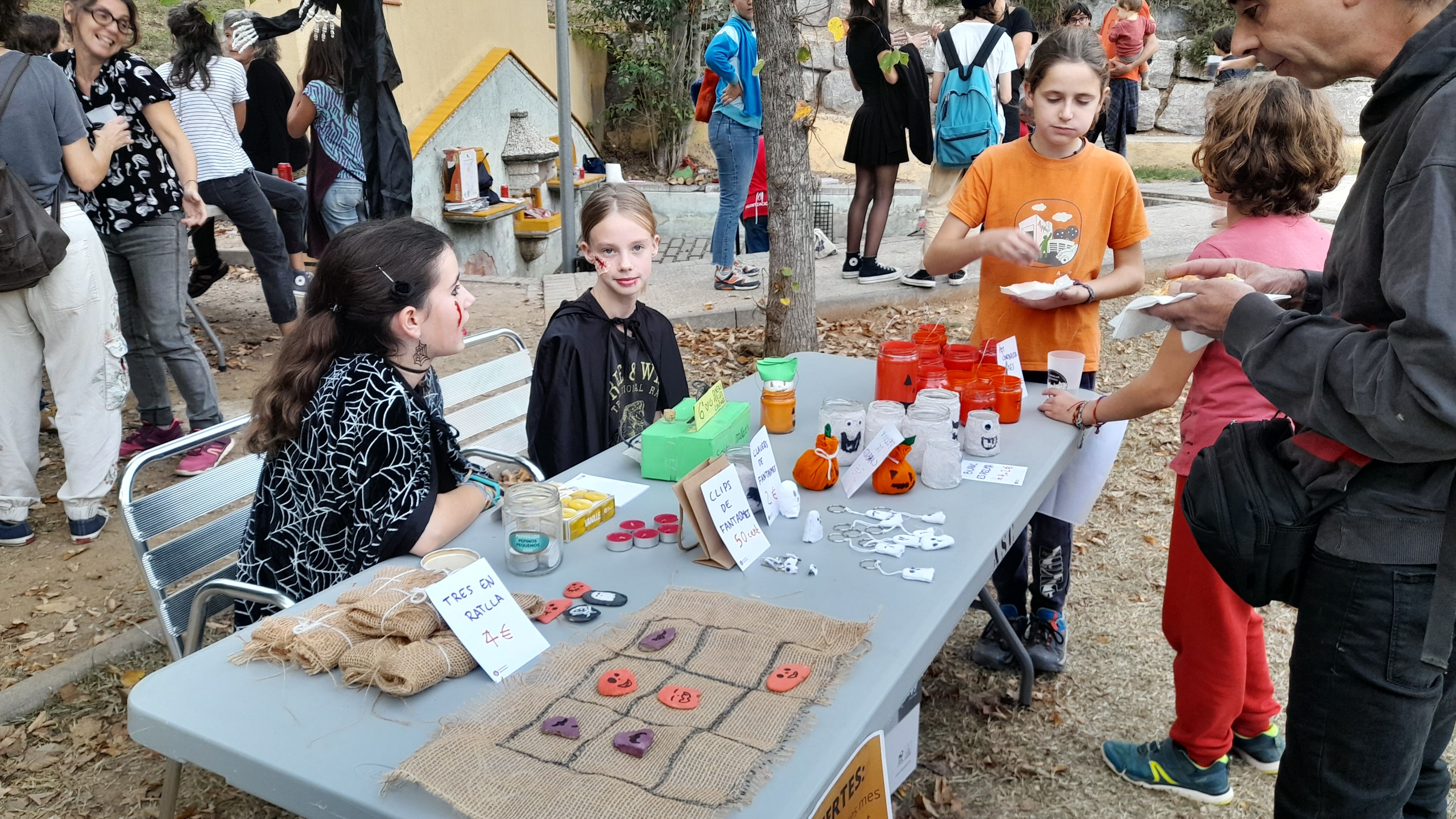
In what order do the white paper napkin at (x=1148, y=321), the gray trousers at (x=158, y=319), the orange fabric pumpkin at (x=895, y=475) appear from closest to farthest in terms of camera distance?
the white paper napkin at (x=1148, y=321) → the orange fabric pumpkin at (x=895, y=475) → the gray trousers at (x=158, y=319)

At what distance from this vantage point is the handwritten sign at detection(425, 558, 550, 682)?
145 centimetres

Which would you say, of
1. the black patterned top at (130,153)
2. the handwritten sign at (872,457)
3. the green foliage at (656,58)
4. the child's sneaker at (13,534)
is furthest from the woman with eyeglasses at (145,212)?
the green foliage at (656,58)

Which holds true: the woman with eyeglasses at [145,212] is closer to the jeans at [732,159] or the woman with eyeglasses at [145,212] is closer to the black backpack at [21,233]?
the black backpack at [21,233]

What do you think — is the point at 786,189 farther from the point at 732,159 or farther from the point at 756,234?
the point at 756,234

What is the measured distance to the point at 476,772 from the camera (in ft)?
4.00

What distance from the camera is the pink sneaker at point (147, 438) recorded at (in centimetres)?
440

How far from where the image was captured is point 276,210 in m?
6.40

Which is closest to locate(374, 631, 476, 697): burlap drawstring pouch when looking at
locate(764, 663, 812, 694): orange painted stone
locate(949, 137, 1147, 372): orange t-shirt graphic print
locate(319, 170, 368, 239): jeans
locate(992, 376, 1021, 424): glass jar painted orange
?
locate(764, 663, 812, 694): orange painted stone

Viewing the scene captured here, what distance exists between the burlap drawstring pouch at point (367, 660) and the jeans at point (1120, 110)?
26.4 ft

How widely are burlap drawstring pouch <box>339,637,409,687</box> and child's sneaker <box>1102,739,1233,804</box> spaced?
2021mm

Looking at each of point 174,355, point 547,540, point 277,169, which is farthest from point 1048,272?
point 277,169

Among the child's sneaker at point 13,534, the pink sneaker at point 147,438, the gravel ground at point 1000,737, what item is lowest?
the gravel ground at point 1000,737

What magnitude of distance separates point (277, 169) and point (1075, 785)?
6.69m

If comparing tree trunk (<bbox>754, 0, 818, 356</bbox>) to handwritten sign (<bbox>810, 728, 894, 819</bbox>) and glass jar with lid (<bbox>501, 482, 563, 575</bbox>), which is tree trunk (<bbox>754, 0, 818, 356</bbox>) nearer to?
glass jar with lid (<bbox>501, 482, 563, 575</bbox>)
